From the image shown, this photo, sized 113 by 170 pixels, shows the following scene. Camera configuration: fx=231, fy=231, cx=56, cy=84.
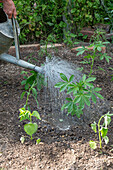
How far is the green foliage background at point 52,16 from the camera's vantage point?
11.9 feet

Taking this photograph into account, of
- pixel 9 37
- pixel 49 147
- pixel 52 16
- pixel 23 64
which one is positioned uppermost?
pixel 9 37

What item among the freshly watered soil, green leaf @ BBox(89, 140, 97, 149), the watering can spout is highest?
the watering can spout

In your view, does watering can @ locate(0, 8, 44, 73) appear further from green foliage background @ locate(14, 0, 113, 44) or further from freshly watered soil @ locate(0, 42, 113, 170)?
green foliage background @ locate(14, 0, 113, 44)

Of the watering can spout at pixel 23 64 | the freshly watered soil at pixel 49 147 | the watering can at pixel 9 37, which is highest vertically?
the watering can at pixel 9 37

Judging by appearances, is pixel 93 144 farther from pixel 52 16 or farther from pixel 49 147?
pixel 52 16

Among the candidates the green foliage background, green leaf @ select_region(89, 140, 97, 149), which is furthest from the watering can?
the green foliage background

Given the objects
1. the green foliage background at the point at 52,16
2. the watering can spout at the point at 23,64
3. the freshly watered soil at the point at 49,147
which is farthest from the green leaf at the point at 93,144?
the green foliage background at the point at 52,16

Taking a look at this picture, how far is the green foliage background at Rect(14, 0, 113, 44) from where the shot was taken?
11.9 feet

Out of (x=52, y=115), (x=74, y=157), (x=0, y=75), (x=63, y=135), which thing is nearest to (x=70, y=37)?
(x=0, y=75)

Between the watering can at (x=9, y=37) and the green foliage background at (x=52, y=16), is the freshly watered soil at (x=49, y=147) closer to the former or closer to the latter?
the watering can at (x=9, y=37)

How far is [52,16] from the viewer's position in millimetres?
3727

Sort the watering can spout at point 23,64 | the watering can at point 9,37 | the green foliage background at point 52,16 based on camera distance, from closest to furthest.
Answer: the watering can at point 9,37, the watering can spout at point 23,64, the green foliage background at point 52,16

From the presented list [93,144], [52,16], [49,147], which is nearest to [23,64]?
[49,147]

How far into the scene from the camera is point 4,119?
1.89 m
